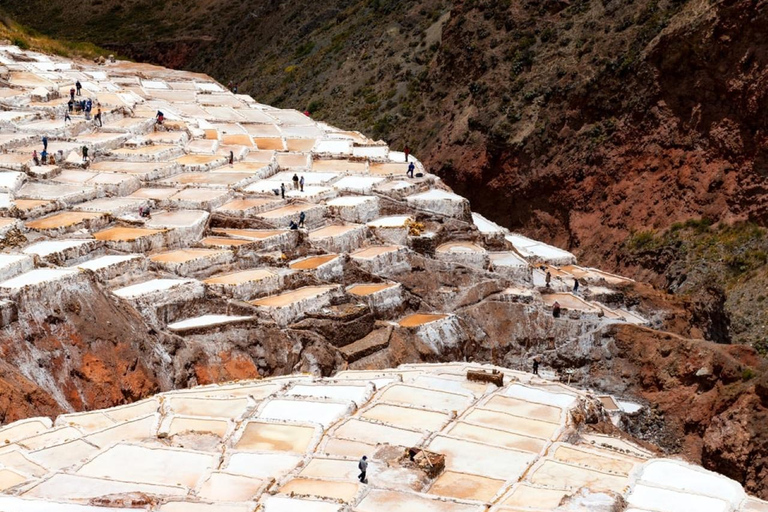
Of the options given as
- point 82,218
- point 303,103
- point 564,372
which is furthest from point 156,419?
point 303,103

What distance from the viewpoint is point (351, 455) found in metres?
18.8

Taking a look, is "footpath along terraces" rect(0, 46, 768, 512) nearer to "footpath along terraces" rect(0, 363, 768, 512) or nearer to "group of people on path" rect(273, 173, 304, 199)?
"footpath along terraces" rect(0, 363, 768, 512)

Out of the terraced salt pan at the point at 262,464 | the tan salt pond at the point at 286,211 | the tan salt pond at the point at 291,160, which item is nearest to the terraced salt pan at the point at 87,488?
the terraced salt pan at the point at 262,464

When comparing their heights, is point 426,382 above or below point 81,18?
below

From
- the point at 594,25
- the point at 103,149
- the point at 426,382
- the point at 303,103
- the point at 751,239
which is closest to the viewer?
the point at 426,382

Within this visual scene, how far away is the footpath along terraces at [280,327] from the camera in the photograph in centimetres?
1783

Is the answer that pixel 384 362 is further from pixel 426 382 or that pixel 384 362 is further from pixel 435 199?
pixel 435 199

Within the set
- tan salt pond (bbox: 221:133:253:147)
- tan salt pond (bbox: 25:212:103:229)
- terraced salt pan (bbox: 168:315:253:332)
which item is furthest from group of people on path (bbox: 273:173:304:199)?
terraced salt pan (bbox: 168:315:253:332)

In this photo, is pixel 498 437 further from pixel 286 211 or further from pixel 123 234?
pixel 286 211

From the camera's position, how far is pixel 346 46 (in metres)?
72.9

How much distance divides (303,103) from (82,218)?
38.6m

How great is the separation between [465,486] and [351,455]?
204 cm

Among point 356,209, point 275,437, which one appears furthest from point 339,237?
point 275,437

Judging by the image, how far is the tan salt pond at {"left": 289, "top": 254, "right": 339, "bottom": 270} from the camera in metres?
30.2
